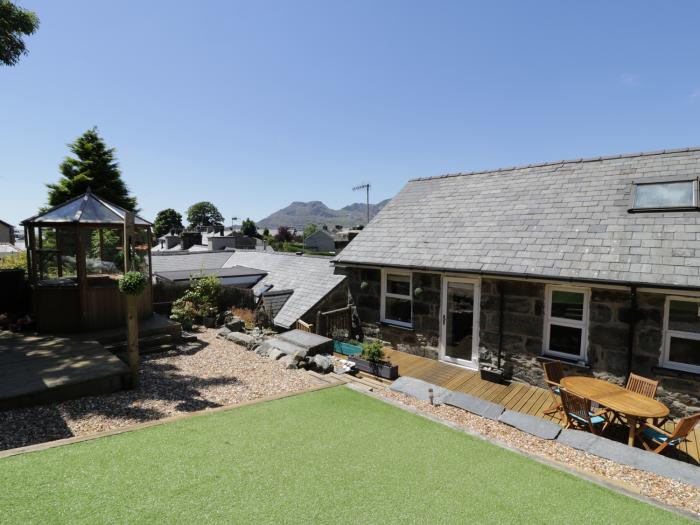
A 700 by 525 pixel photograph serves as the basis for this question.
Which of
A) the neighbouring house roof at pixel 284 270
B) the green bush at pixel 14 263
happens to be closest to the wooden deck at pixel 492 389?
the neighbouring house roof at pixel 284 270

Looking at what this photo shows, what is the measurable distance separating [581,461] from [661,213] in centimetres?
599

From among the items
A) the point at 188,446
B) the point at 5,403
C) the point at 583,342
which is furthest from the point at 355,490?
the point at 583,342

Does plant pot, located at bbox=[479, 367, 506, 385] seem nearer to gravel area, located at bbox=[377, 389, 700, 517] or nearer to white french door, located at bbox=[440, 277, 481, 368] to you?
white french door, located at bbox=[440, 277, 481, 368]

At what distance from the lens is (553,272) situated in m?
7.98

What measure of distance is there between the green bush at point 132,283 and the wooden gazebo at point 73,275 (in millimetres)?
1655

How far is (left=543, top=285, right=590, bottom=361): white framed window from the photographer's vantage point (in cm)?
802

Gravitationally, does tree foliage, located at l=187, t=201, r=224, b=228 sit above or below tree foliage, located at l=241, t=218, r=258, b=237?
above

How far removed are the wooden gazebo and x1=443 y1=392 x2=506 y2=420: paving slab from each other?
24.5 ft

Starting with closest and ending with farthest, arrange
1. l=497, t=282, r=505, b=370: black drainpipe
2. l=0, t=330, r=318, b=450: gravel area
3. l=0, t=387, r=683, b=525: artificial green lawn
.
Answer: l=0, t=387, r=683, b=525: artificial green lawn < l=0, t=330, r=318, b=450: gravel area < l=497, t=282, r=505, b=370: black drainpipe

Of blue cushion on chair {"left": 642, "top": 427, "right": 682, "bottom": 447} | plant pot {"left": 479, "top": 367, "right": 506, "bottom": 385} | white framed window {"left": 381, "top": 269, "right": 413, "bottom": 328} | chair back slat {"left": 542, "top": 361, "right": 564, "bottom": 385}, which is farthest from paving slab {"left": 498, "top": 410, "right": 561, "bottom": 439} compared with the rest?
white framed window {"left": 381, "top": 269, "right": 413, "bottom": 328}

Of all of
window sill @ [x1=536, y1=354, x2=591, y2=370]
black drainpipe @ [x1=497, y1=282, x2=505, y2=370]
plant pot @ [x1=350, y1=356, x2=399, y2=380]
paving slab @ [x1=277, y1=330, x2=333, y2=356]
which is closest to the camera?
window sill @ [x1=536, y1=354, x2=591, y2=370]

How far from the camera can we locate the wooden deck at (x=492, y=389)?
21.1 ft

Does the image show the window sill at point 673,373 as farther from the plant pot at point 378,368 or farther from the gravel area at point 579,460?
the plant pot at point 378,368

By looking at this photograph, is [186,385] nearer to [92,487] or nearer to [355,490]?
[92,487]
